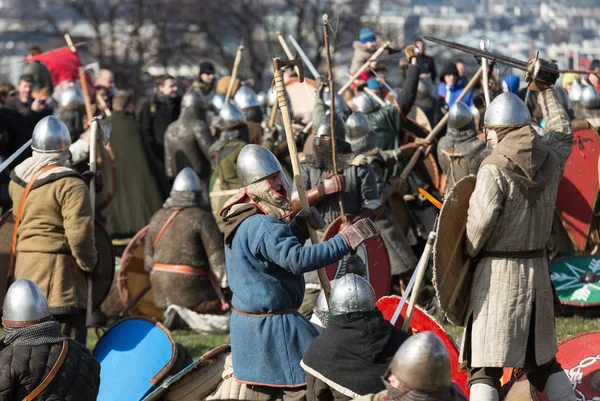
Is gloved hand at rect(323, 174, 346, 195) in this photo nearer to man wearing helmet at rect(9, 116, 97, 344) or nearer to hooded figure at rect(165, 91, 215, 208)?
man wearing helmet at rect(9, 116, 97, 344)

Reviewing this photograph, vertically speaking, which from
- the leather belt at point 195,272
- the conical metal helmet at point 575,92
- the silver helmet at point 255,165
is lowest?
the leather belt at point 195,272

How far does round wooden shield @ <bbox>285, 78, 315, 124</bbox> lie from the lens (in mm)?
12984

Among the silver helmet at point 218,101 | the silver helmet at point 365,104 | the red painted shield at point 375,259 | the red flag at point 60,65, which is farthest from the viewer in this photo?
the silver helmet at point 218,101

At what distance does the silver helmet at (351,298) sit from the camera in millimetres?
5340

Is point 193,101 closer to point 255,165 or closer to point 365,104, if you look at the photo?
point 365,104

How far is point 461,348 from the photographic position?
6.12 m

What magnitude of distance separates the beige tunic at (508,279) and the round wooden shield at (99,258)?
10.1 ft

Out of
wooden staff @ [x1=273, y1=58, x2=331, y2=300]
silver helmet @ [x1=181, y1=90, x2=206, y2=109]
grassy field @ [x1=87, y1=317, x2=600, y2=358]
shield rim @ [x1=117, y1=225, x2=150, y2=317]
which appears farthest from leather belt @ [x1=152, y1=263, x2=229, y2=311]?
wooden staff @ [x1=273, y1=58, x2=331, y2=300]

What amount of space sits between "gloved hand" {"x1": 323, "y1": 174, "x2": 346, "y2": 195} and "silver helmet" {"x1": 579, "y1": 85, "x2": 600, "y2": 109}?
3.98 m

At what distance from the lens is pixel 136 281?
10.4m

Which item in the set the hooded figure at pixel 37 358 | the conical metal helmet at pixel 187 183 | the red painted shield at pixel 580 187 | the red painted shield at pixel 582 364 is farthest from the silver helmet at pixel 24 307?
the red painted shield at pixel 580 187

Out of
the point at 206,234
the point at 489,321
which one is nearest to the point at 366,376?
the point at 489,321

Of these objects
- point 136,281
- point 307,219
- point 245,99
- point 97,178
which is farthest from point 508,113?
point 245,99

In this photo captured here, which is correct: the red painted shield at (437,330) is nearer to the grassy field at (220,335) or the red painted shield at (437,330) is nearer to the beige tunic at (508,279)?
the beige tunic at (508,279)
